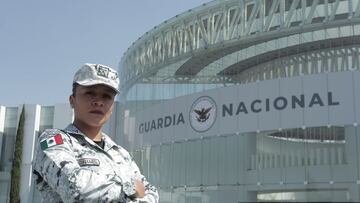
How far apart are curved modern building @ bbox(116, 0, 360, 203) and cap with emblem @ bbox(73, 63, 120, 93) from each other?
12432mm

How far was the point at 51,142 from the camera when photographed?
183cm

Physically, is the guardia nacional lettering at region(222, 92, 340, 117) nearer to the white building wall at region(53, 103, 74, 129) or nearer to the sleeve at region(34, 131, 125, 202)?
the sleeve at region(34, 131, 125, 202)

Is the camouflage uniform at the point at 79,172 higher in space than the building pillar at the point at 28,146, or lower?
lower

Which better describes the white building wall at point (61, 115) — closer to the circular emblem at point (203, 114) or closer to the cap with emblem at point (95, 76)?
the circular emblem at point (203, 114)

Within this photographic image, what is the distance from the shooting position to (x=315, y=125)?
15477 mm

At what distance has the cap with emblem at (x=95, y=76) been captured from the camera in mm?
1923

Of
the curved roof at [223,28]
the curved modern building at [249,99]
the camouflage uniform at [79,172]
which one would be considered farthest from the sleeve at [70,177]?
the curved roof at [223,28]

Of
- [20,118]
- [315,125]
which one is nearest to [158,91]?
[315,125]

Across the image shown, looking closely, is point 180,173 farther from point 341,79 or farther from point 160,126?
point 341,79

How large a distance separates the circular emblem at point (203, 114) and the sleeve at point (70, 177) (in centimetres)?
1634

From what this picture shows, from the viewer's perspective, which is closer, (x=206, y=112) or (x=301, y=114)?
(x=301, y=114)

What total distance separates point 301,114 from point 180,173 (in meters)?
5.72

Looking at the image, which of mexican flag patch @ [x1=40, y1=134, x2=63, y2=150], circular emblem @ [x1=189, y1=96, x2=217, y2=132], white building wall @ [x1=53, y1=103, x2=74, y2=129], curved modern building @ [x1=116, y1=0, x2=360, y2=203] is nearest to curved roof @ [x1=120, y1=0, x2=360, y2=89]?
curved modern building @ [x1=116, y1=0, x2=360, y2=203]

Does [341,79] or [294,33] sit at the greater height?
[294,33]
